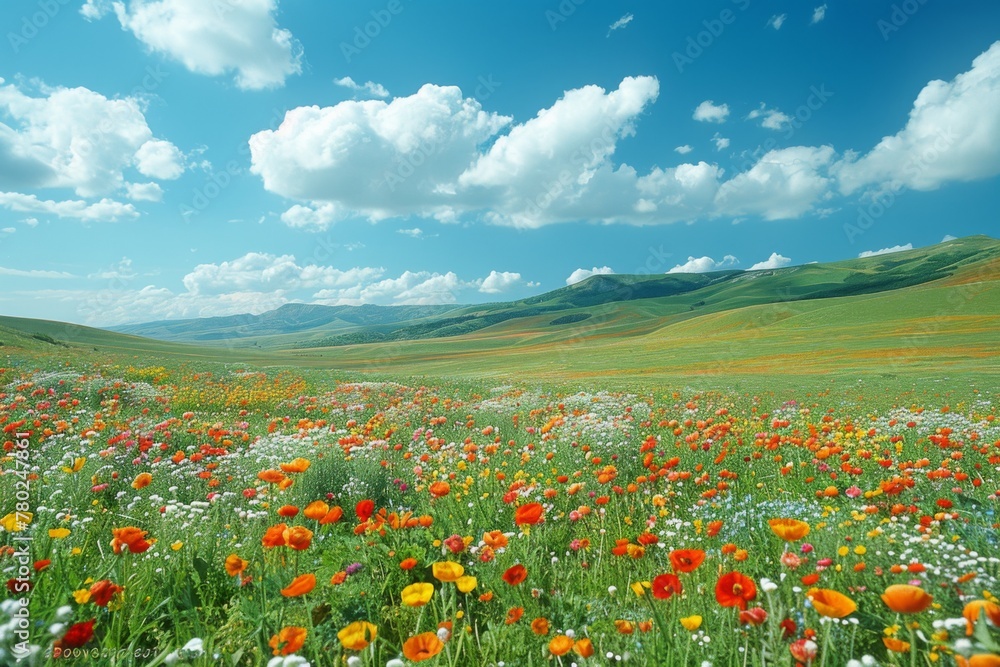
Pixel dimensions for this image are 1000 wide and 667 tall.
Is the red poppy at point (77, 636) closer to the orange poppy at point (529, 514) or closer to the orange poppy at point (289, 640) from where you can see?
the orange poppy at point (289, 640)

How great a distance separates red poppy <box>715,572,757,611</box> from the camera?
182cm

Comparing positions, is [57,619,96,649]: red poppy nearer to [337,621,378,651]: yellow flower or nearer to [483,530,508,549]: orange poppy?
[337,621,378,651]: yellow flower

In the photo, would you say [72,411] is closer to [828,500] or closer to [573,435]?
[573,435]

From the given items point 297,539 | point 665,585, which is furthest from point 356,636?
point 665,585

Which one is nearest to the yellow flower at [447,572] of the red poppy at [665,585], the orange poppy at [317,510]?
the red poppy at [665,585]

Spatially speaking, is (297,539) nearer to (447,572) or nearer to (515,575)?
(447,572)

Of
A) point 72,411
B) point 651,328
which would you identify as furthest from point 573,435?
point 651,328

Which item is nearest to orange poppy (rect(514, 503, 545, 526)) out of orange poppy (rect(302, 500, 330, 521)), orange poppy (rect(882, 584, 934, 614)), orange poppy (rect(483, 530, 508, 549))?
orange poppy (rect(483, 530, 508, 549))

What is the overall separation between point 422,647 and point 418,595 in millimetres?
203

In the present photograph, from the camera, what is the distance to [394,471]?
6.43m

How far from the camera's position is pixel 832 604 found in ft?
5.47

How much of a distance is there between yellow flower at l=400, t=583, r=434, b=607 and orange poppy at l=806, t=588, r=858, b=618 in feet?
4.53

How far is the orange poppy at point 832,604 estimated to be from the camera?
1.58 m

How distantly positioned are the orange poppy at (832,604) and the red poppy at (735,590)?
205 millimetres
